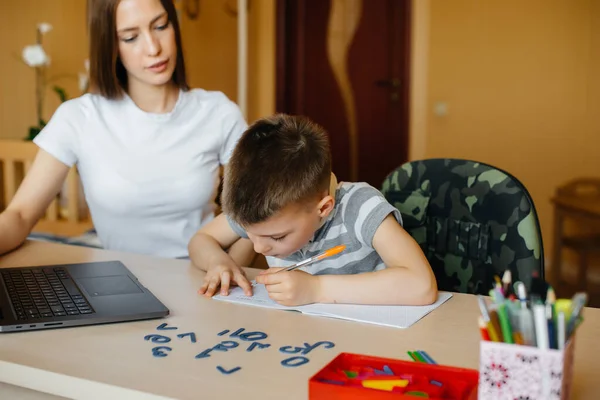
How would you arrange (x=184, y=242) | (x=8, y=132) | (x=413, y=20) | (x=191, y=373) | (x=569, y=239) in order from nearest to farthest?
1. (x=191, y=373)
2. (x=184, y=242)
3. (x=569, y=239)
4. (x=8, y=132)
5. (x=413, y=20)

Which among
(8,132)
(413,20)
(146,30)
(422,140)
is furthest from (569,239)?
(8,132)

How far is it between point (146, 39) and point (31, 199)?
451 mm

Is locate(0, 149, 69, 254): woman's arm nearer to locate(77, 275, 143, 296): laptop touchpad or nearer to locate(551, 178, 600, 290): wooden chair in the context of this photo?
locate(77, 275, 143, 296): laptop touchpad

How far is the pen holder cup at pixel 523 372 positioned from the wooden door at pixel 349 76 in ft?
13.3

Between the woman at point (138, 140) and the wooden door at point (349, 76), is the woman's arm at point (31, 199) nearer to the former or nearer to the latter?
the woman at point (138, 140)

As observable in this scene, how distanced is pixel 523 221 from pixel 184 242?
818mm

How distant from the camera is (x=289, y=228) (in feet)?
4.00

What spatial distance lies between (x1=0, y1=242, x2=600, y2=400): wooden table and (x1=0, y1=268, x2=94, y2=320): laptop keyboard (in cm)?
7

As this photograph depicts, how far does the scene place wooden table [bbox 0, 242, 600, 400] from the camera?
0.90 metres

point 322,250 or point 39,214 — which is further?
point 39,214

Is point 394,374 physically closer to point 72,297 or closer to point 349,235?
point 349,235

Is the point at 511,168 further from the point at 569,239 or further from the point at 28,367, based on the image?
the point at 28,367

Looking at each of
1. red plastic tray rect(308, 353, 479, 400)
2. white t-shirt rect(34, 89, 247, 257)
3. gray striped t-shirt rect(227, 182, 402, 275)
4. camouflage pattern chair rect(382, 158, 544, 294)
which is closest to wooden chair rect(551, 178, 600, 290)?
camouflage pattern chair rect(382, 158, 544, 294)

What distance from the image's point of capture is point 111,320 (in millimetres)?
1144
